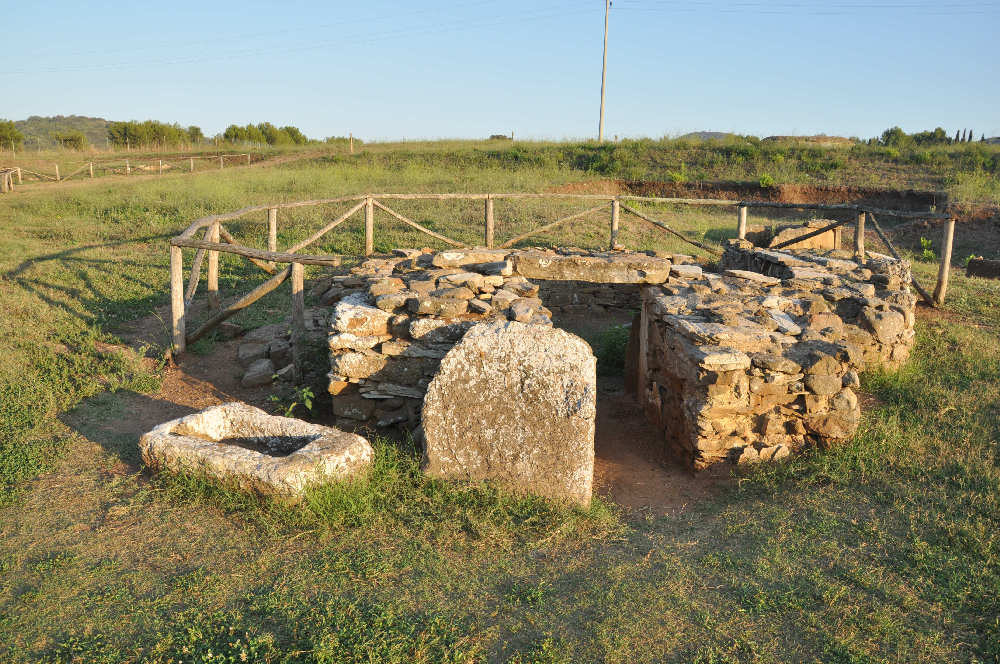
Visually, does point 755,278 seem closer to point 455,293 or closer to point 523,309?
point 523,309

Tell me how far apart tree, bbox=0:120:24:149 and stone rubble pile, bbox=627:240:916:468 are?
42.2 meters

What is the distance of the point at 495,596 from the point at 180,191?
18128 millimetres

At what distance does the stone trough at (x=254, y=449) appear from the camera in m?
4.70

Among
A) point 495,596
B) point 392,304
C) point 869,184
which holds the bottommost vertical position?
point 495,596

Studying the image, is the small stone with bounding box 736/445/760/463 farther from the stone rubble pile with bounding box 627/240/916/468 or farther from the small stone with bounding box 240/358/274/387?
the small stone with bounding box 240/358/274/387

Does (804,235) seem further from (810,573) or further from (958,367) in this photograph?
(810,573)

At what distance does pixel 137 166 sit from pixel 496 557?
29.7m

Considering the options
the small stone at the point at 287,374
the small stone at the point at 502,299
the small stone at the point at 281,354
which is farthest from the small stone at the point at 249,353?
the small stone at the point at 502,299

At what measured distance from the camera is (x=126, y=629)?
3467mm

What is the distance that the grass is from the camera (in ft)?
11.5

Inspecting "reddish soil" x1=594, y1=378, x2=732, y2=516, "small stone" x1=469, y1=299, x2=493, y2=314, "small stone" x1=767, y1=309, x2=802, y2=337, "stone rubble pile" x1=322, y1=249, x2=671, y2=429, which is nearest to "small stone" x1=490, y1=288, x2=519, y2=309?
"stone rubble pile" x1=322, y1=249, x2=671, y2=429

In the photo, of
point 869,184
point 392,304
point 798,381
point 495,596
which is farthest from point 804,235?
point 869,184

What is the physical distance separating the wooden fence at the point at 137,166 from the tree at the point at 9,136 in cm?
1247

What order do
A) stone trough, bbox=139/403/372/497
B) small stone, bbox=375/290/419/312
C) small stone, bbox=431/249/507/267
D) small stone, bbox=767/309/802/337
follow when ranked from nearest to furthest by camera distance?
stone trough, bbox=139/403/372/497 < small stone, bbox=767/309/802/337 < small stone, bbox=375/290/419/312 < small stone, bbox=431/249/507/267
